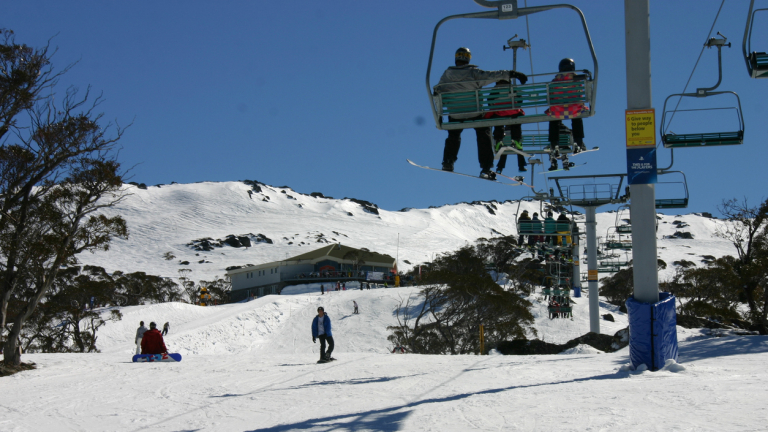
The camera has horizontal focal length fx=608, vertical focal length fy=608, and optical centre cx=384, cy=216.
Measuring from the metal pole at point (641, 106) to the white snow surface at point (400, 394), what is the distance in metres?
1.22

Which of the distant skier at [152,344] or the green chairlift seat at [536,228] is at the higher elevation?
the green chairlift seat at [536,228]

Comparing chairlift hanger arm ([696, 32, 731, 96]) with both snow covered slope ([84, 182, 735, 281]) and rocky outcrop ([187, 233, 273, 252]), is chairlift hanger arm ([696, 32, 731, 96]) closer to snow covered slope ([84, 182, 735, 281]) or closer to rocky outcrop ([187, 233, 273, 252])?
snow covered slope ([84, 182, 735, 281])

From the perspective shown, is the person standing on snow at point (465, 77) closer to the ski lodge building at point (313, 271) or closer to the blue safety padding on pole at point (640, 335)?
the blue safety padding on pole at point (640, 335)

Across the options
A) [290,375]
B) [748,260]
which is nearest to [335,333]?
[748,260]

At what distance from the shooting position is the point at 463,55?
790 centimetres

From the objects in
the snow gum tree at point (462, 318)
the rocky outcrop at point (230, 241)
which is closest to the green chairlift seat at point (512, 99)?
the snow gum tree at point (462, 318)

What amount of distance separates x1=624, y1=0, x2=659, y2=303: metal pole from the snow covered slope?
9656 centimetres

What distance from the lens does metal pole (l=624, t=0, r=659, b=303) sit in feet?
27.4

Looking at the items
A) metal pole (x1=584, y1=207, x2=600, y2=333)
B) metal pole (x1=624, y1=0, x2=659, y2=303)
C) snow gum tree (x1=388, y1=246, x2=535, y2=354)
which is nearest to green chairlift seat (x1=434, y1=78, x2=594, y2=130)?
metal pole (x1=624, y1=0, x2=659, y2=303)

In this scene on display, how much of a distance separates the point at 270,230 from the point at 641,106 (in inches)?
5889

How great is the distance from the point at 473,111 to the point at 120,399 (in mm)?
6167

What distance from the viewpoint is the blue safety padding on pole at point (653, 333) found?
8047 mm

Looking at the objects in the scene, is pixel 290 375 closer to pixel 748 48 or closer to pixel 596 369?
pixel 596 369

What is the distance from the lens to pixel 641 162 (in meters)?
8.40
